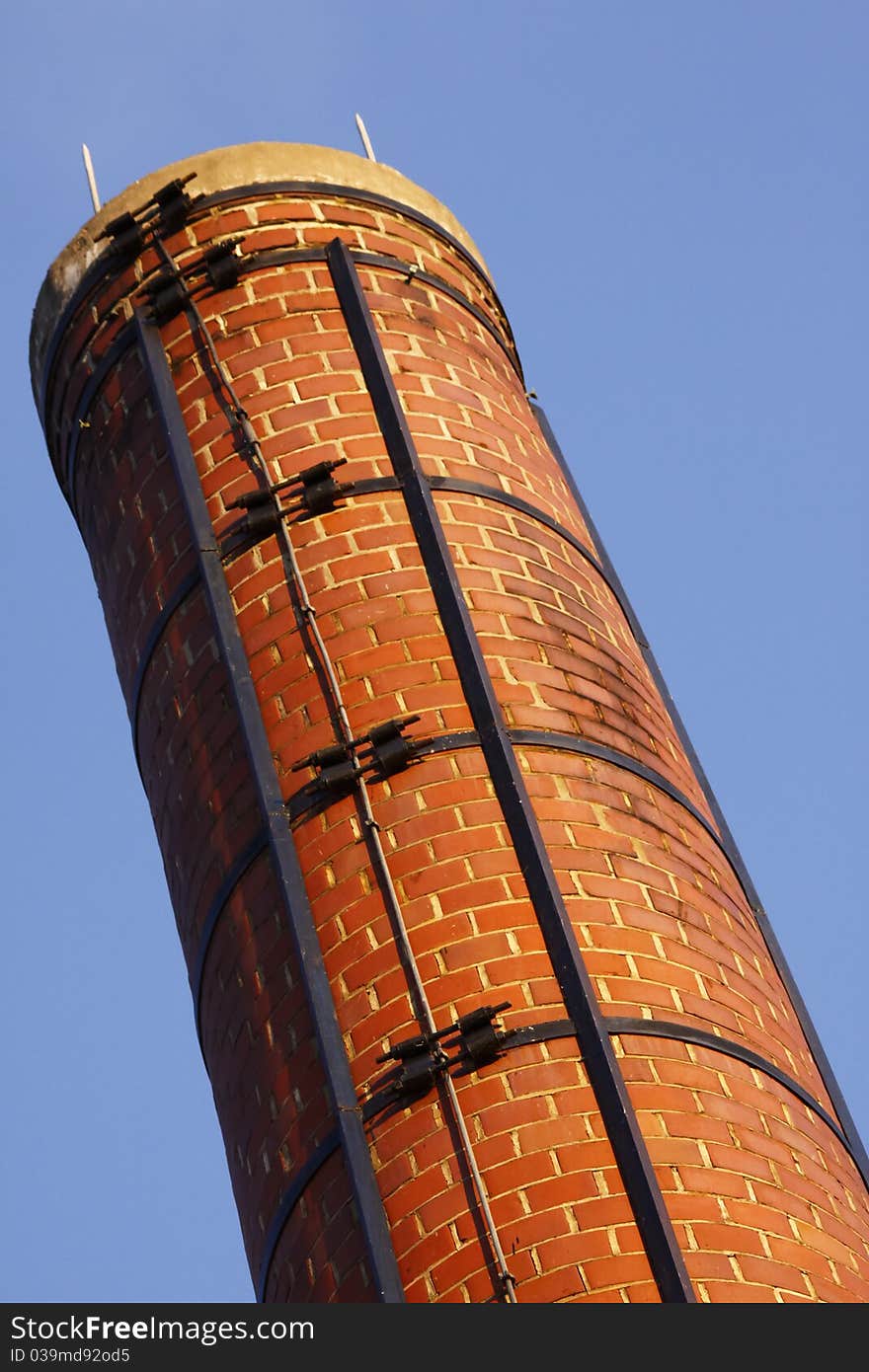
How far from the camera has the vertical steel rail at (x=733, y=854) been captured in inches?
295

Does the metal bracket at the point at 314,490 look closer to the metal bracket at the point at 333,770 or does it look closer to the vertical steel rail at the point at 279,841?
the vertical steel rail at the point at 279,841

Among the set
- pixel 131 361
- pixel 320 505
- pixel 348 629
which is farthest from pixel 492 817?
pixel 131 361

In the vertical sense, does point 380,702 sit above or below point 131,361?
below

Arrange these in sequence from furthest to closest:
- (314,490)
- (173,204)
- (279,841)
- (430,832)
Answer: (173,204) → (314,490) → (279,841) → (430,832)

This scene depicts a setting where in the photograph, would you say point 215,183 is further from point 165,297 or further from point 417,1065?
point 417,1065

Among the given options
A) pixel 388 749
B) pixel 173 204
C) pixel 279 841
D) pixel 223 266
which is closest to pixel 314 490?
pixel 388 749

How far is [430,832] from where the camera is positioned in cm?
696

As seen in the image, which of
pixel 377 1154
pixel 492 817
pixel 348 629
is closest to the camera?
pixel 377 1154

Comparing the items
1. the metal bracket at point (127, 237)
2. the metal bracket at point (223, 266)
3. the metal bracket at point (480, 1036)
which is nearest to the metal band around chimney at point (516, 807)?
the metal bracket at point (480, 1036)

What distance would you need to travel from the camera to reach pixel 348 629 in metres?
7.47

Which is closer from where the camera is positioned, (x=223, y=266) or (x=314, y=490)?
(x=314, y=490)

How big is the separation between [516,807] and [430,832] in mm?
282

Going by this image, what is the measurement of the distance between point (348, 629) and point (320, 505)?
54 centimetres

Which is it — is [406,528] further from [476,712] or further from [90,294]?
[90,294]
